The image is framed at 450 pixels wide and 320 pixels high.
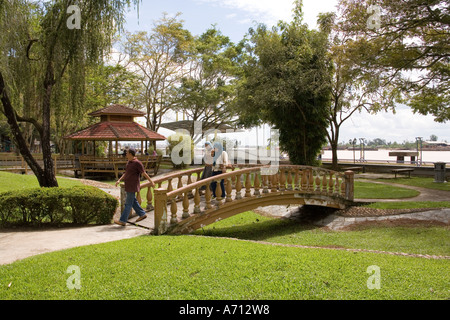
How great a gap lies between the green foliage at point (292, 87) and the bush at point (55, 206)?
12832 mm

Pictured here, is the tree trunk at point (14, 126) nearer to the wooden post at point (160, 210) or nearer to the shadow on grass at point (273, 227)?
the wooden post at point (160, 210)

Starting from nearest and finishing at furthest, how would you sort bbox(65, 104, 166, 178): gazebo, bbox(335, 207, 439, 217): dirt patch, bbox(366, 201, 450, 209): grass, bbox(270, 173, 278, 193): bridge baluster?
bbox(270, 173, 278, 193): bridge baluster, bbox(335, 207, 439, 217): dirt patch, bbox(366, 201, 450, 209): grass, bbox(65, 104, 166, 178): gazebo

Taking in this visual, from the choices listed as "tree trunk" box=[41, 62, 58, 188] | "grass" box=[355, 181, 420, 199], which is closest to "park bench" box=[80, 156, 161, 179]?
"tree trunk" box=[41, 62, 58, 188]

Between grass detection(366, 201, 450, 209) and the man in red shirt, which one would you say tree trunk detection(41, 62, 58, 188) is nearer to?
the man in red shirt

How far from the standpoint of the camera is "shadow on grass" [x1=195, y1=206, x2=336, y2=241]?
10.1 metres

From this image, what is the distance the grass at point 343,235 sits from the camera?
8135 millimetres

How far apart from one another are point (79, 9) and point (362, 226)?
411 inches

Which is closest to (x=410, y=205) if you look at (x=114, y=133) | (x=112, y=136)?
(x=112, y=136)

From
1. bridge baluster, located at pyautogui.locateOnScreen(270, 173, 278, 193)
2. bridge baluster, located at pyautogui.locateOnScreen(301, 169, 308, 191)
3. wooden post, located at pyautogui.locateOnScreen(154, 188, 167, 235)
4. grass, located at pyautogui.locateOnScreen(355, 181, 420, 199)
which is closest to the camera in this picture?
wooden post, located at pyautogui.locateOnScreen(154, 188, 167, 235)

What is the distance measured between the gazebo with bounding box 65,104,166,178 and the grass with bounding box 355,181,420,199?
508 inches

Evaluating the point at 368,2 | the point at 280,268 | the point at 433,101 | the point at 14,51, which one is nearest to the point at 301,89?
A: the point at 368,2

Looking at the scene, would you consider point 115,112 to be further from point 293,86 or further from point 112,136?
point 293,86

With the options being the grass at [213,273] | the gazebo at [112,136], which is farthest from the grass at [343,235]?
the gazebo at [112,136]
